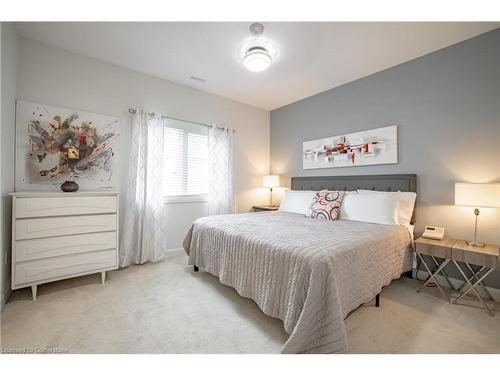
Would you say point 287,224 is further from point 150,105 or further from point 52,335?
point 150,105

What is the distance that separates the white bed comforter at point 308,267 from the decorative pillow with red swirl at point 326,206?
0.39m

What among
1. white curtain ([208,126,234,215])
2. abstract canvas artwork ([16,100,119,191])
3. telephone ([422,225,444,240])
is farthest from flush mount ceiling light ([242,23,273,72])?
telephone ([422,225,444,240])

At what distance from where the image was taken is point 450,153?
235 cm

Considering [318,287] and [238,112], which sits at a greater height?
[238,112]

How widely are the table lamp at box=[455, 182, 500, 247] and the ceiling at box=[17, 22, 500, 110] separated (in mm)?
1525

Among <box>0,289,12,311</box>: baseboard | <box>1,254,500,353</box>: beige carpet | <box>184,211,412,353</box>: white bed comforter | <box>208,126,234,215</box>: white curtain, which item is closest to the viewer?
<box>184,211,412,353</box>: white bed comforter

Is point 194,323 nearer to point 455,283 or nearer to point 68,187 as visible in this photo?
point 68,187

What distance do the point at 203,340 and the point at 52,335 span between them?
3.50 feet

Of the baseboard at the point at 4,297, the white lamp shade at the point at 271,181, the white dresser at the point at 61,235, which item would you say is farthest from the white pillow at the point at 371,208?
the baseboard at the point at 4,297

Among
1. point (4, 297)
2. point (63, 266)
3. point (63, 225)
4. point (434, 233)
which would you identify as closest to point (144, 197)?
point (63, 225)

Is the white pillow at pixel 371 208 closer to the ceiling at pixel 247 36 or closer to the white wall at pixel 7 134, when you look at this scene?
the ceiling at pixel 247 36

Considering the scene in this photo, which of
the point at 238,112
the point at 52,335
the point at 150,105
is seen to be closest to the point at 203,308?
the point at 52,335

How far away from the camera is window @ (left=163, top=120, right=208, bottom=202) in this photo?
3.27m

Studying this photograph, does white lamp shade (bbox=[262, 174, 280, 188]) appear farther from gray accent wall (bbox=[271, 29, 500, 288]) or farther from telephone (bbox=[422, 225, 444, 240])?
telephone (bbox=[422, 225, 444, 240])
